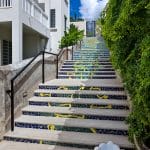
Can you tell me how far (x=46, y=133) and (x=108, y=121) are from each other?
1.35 meters

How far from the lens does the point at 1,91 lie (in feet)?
20.7

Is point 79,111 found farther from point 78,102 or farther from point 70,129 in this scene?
point 70,129

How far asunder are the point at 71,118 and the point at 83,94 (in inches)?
42.4

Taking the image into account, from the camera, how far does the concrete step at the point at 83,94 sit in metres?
7.68

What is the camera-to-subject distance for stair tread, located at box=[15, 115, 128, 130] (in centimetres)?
636

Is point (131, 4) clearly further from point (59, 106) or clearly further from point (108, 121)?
point (59, 106)

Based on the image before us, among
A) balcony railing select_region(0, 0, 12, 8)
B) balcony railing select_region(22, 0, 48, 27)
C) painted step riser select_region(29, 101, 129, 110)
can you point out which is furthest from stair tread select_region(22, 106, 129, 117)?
balcony railing select_region(22, 0, 48, 27)

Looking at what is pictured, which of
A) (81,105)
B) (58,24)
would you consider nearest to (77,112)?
(81,105)

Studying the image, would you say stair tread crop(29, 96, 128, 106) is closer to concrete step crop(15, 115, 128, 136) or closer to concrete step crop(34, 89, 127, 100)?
concrete step crop(34, 89, 127, 100)

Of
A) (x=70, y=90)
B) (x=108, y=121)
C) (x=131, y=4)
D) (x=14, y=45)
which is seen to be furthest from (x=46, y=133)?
(x=14, y=45)

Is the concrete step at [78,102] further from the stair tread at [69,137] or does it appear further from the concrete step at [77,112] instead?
the stair tread at [69,137]

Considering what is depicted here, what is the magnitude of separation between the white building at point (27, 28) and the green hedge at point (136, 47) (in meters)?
7.74

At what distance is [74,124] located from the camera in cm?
652

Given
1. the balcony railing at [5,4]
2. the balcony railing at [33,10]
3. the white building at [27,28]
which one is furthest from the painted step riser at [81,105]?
the balcony railing at [33,10]
